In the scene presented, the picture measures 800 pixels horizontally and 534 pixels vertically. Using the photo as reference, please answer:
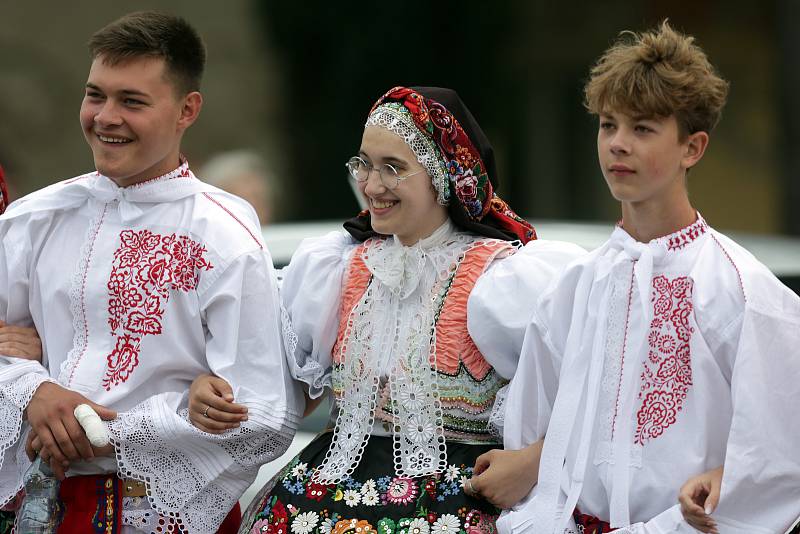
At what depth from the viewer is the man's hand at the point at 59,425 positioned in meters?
3.71

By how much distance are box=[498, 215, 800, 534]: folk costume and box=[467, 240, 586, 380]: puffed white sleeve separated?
88 millimetres

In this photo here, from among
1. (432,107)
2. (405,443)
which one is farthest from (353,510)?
(432,107)

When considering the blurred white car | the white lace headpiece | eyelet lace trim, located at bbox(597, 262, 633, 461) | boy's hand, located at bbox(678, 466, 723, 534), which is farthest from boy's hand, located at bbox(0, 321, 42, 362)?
boy's hand, located at bbox(678, 466, 723, 534)

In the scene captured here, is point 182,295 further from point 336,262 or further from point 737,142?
point 737,142

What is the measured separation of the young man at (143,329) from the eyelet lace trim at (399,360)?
18cm

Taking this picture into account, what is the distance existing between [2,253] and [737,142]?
8.08 m

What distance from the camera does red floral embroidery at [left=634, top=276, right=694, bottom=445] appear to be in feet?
11.1

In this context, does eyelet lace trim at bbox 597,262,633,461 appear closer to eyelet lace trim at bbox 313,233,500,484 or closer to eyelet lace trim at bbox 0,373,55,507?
eyelet lace trim at bbox 313,233,500,484

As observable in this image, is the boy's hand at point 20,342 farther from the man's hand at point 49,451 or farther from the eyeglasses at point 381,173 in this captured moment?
the eyeglasses at point 381,173

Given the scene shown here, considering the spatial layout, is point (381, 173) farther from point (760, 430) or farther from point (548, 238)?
point (548, 238)

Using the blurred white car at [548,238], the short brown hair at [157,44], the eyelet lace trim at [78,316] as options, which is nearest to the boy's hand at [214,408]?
the eyelet lace trim at [78,316]

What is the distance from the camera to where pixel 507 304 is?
370cm

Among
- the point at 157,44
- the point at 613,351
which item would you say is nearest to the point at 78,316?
the point at 157,44

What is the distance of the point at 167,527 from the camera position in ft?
12.5
